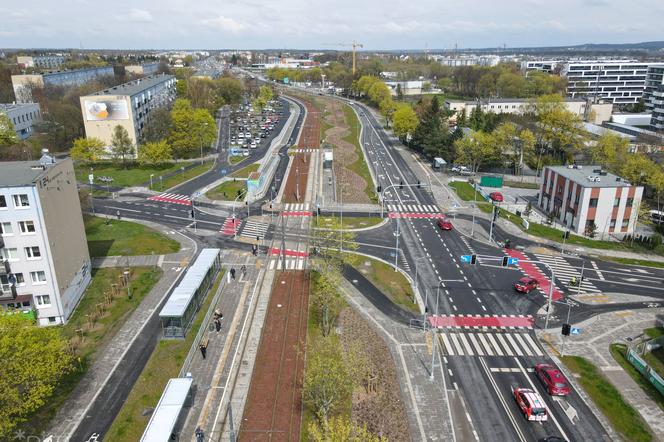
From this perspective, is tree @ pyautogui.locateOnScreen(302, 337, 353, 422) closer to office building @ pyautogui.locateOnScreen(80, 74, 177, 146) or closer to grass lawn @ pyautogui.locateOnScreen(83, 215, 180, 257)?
grass lawn @ pyautogui.locateOnScreen(83, 215, 180, 257)

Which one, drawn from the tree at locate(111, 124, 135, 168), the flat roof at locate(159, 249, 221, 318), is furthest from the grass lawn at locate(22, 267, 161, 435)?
the tree at locate(111, 124, 135, 168)

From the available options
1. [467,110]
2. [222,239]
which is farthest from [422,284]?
[467,110]

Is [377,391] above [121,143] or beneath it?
beneath

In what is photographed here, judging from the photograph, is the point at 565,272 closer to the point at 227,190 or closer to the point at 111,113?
the point at 227,190

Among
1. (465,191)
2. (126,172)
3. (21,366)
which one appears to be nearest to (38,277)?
(21,366)

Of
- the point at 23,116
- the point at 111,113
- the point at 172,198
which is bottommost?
the point at 172,198

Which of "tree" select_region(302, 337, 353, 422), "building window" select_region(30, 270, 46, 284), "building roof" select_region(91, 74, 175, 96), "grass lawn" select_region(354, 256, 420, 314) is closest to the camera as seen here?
"tree" select_region(302, 337, 353, 422)
